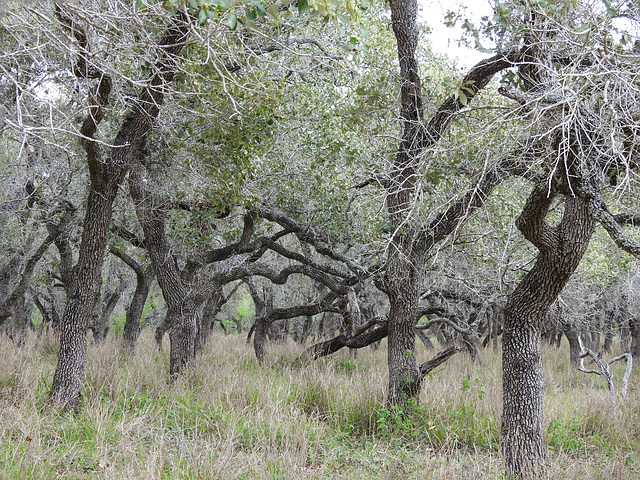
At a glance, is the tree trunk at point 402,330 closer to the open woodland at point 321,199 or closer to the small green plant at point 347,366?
the open woodland at point 321,199

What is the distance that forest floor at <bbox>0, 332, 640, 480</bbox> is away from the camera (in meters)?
4.96

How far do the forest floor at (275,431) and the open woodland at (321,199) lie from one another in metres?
0.04

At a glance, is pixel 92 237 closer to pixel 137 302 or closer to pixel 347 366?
pixel 347 366

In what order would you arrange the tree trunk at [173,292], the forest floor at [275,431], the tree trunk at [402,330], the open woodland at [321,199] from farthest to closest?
the tree trunk at [173,292]
the tree trunk at [402,330]
the forest floor at [275,431]
the open woodland at [321,199]

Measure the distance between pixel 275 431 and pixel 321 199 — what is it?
4.60 metres

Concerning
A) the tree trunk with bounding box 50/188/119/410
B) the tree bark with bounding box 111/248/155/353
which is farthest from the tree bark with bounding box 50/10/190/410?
the tree bark with bounding box 111/248/155/353

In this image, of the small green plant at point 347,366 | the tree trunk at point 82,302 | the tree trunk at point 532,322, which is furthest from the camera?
the small green plant at point 347,366

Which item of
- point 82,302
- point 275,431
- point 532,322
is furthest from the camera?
point 82,302

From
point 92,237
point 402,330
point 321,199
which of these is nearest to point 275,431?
point 402,330

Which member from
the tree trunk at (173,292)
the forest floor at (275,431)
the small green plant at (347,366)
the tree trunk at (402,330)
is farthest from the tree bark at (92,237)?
the small green plant at (347,366)

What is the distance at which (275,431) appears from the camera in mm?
5941

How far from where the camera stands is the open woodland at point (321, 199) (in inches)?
177

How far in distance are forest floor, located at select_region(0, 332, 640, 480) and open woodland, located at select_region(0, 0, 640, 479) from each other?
0.13ft

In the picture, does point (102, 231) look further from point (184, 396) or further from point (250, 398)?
point (250, 398)
